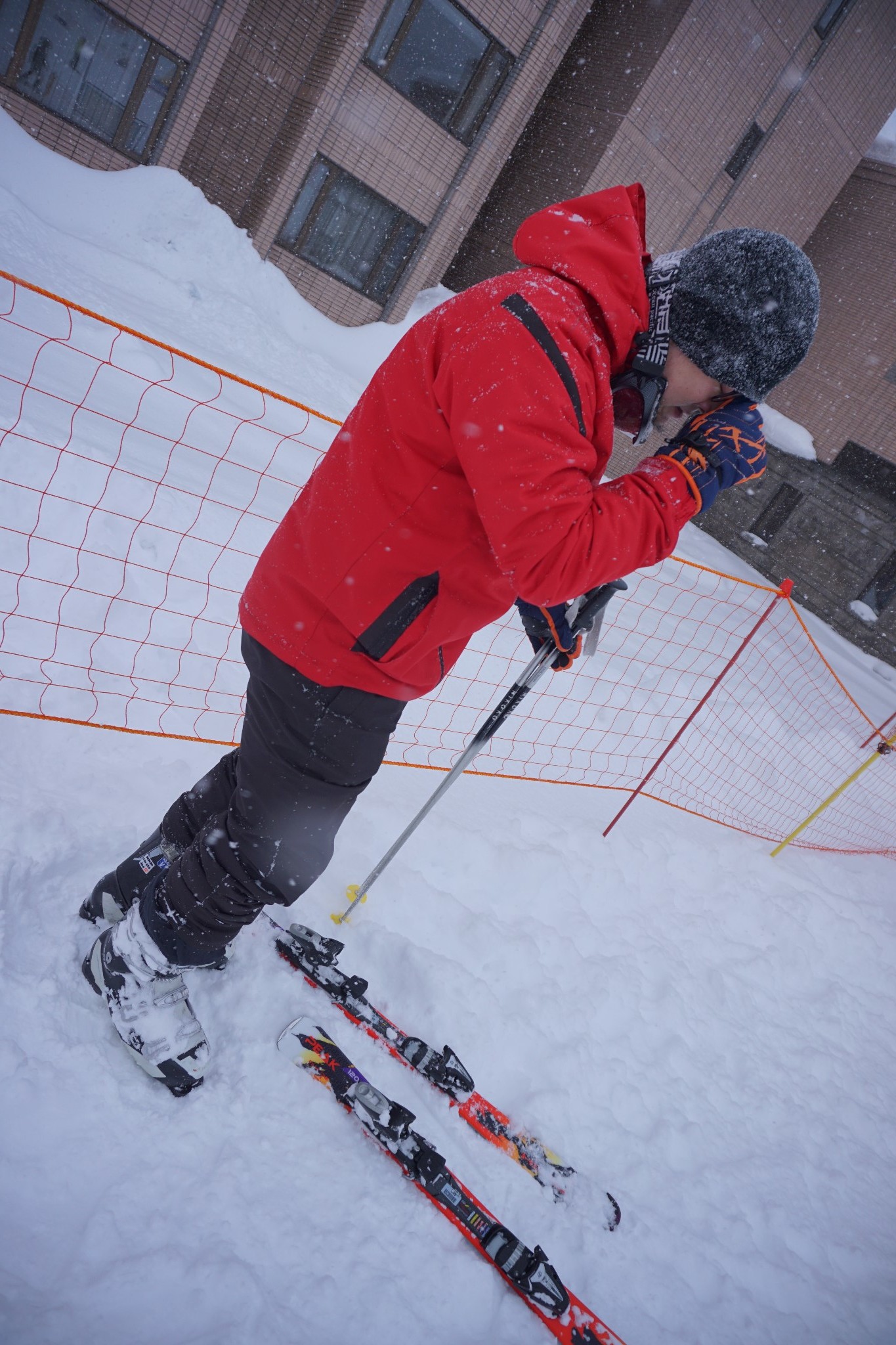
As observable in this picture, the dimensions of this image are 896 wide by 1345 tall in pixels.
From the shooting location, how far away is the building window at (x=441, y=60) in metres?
10.4

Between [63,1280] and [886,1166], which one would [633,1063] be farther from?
[63,1280]

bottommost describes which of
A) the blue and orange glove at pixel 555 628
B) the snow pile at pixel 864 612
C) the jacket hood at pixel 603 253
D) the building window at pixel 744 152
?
the blue and orange glove at pixel 555 628

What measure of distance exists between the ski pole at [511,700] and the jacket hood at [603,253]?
2.24 feet

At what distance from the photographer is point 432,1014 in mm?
2539

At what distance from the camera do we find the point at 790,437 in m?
15.6

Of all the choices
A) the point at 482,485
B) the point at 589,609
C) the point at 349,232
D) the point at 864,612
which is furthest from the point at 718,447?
the point at 864,612

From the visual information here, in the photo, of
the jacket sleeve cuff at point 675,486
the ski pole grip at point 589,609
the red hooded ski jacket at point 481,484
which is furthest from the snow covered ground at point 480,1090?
the jacket sleeve cuff at point 675,486

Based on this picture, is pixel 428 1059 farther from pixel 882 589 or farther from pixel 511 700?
pixel 882 589

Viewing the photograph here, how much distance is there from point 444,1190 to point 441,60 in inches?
579

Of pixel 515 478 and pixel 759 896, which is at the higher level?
pixel 515 478

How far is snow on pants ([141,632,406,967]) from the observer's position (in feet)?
5.10

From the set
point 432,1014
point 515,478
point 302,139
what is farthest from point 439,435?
point 302,139

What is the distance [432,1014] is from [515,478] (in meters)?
2.16

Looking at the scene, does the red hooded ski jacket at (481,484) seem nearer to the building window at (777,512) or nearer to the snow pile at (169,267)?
the snow pile at (169,267)
